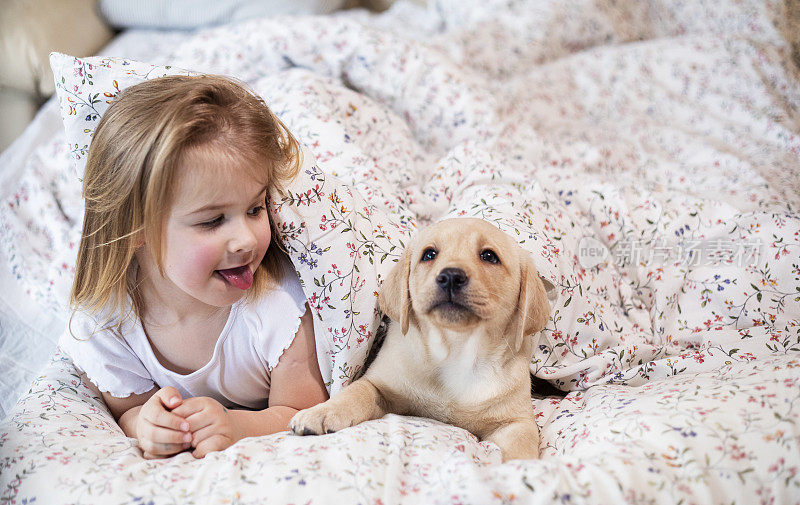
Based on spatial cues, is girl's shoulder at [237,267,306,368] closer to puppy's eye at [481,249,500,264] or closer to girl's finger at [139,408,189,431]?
girl's finger at [139,408,189,431]

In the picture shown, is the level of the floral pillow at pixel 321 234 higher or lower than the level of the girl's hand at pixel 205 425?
higher

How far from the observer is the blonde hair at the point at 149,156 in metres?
0.98

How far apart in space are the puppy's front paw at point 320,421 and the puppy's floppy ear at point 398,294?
7.5 inches

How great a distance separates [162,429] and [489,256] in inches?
24.4

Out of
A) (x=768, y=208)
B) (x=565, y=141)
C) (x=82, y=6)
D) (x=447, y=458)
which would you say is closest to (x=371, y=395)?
(x=447, y=458)

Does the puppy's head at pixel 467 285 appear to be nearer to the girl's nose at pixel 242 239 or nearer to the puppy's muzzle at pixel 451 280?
the puppy's muzzle at pixel 451 280

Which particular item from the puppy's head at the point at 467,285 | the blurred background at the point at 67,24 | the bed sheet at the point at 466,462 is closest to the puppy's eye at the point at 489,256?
the puppy's head at the point at 467,285

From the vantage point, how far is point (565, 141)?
2.08 m

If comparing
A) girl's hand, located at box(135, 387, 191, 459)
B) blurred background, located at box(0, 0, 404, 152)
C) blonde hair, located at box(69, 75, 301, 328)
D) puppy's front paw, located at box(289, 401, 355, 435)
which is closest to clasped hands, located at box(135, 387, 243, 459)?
girl's hand, located at box(135, 387, 191, 459)

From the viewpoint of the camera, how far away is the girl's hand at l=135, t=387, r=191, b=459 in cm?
99

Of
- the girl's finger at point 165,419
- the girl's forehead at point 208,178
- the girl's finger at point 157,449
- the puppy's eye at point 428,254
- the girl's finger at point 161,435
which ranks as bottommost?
the girl's finger at point 157,449

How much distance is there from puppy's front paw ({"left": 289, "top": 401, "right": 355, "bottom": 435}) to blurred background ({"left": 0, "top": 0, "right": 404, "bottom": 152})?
4.84ft

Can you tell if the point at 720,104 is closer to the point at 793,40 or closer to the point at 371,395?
the point at 793,40

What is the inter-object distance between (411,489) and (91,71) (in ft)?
2.88
